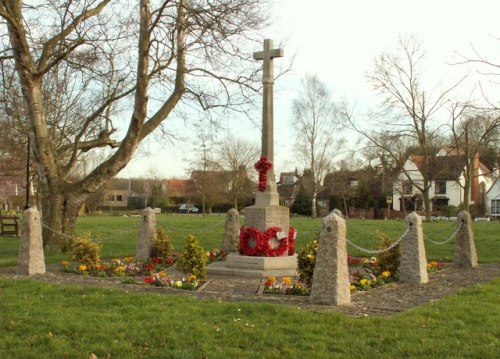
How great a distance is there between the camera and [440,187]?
234ft

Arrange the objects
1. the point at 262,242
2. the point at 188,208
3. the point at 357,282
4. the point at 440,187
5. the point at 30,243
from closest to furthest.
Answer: the point at 357,282 → the point at 30,243 → the point at 262,242 → the point at 440,187 → the point at 188,208

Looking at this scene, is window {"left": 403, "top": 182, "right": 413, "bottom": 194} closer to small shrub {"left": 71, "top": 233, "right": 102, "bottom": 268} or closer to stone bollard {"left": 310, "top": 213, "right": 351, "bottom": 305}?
small shrub {"left": 71, "top": 233, "right": 102, "bottom": 268}

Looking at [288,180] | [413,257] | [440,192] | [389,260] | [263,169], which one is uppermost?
[288,180]

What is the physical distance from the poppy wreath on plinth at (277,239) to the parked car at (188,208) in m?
61.0

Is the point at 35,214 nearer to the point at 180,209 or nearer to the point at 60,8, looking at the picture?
the point at 60,8

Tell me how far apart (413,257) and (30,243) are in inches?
302

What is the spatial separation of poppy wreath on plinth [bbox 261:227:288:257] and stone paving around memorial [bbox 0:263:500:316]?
3.86 feet

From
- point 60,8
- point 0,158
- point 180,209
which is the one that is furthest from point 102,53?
point 180,209

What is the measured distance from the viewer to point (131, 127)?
16.2 meters

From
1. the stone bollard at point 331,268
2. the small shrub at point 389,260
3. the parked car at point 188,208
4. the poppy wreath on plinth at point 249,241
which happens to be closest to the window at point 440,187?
the parked car at point 188,208

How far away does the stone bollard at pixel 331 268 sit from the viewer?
8.41m

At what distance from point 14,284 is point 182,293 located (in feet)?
9.97

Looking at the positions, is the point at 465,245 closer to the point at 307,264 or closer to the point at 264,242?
the point at 264,242

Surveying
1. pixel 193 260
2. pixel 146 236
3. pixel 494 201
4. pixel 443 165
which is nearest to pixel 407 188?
pixel 443 165
